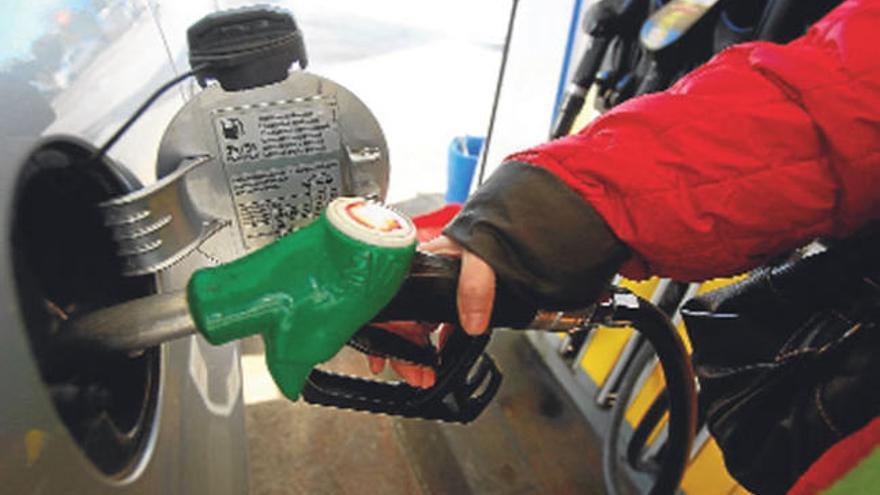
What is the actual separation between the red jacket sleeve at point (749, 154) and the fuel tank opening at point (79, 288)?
39cm

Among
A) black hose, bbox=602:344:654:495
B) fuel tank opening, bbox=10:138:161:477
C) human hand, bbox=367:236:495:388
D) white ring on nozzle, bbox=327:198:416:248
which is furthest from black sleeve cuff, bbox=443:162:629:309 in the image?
black hose, bbox=602:344:654:495

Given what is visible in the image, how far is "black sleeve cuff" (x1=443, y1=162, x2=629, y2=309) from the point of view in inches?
19.2

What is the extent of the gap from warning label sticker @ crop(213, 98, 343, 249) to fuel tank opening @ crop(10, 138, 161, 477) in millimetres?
110

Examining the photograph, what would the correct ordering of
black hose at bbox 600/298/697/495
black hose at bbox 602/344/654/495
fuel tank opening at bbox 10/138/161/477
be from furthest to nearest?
black hose at bbox 602/344/654/495
black hose at bbox 600/298/697/495
fuel tank opening at bbox 10/138/161/477

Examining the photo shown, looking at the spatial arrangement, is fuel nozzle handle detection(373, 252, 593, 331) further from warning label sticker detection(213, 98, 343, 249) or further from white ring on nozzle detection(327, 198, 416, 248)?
warning label sticker detection(213, 98, 343, 249)

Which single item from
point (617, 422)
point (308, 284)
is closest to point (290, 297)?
point (308, 284)

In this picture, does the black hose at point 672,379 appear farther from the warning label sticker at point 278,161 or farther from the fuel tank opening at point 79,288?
the fuel tank opening at point 79,288

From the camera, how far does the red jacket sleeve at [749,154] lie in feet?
1.70

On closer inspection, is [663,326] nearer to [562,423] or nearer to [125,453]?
[125,453]

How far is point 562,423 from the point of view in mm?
1540

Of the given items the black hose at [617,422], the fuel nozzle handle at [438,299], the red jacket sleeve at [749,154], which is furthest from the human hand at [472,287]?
the black hose at [617,422]

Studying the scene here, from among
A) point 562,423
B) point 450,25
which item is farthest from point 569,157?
point 450,25

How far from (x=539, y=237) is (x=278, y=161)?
11.1 inches

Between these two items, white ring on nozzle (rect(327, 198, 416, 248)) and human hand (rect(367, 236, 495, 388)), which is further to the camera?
human hand (rect(367, 236, 495, 388))
